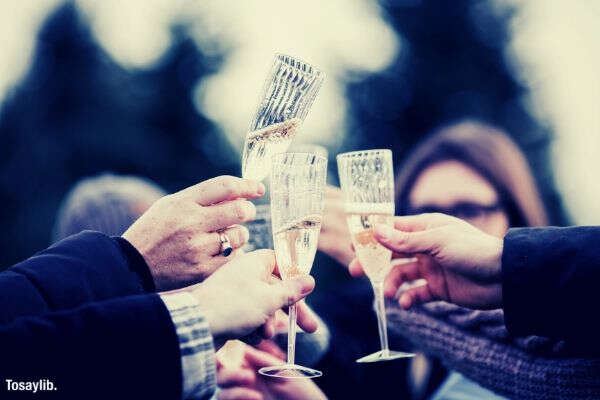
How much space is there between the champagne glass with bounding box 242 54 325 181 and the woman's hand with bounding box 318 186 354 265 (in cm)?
195

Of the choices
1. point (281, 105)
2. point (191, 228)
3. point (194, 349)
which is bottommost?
point (194, 349)

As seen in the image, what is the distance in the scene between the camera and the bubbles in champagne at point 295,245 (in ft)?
7.39

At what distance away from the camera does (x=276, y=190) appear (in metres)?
2.26

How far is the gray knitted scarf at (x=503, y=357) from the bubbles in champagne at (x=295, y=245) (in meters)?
1.01

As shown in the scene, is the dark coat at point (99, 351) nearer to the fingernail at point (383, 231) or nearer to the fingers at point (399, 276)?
the fingernail at point (383, 231)

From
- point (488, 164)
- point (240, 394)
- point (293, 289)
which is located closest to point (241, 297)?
point (293, 289)

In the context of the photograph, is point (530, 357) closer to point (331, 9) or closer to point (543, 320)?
point (543, 320)

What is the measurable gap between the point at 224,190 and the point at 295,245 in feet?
1.18

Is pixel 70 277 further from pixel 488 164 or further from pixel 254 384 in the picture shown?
pixel 488 164

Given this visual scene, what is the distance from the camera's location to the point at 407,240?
2623 millimetres

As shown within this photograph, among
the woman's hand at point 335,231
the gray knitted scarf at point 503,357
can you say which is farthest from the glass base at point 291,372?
the woman's hand at point 335,231

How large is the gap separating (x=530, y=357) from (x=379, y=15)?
72.4ft

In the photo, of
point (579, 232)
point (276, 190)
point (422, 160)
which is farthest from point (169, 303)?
point (422, 160)

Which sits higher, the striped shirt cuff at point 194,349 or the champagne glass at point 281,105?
the champagne glass at point 281,105
